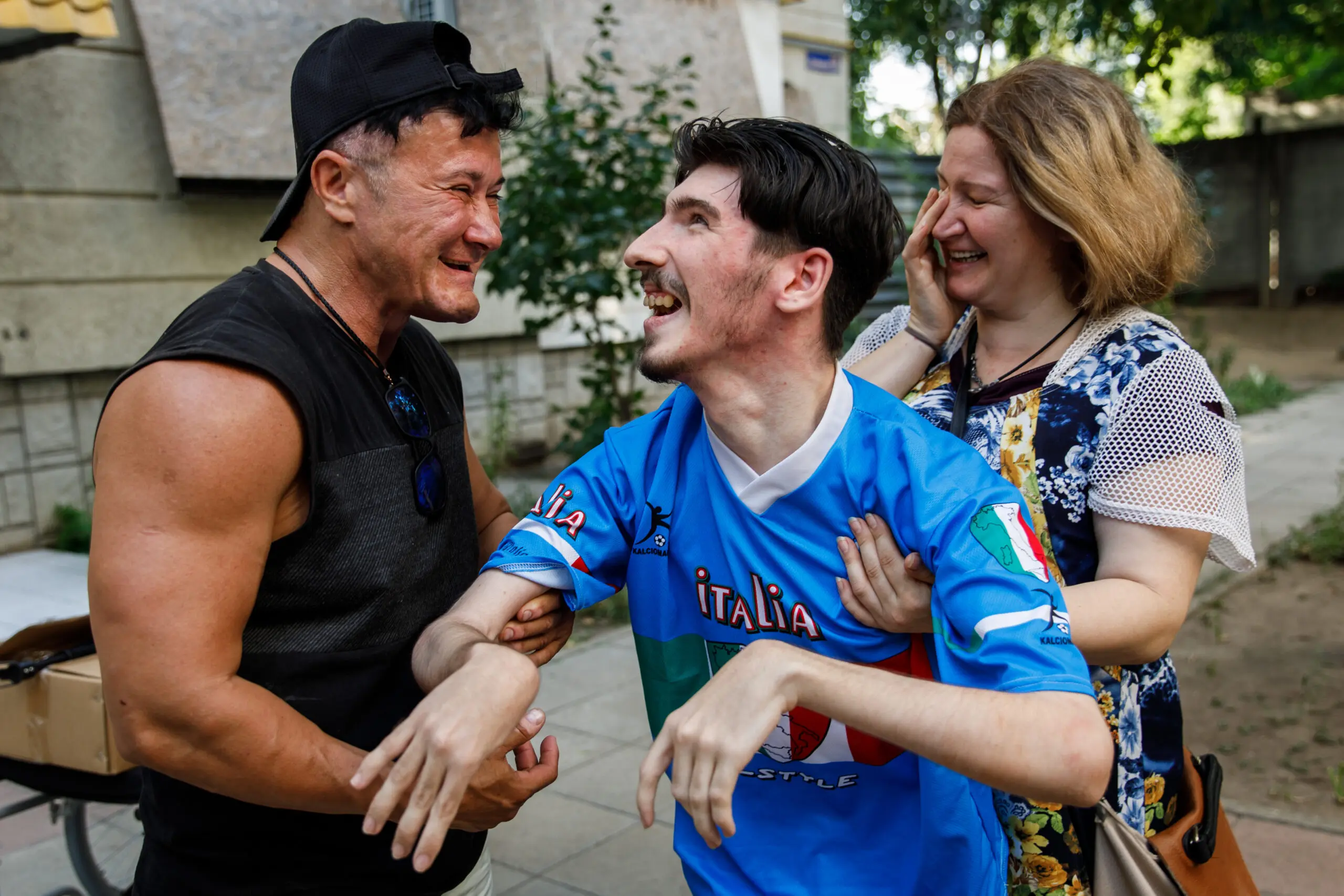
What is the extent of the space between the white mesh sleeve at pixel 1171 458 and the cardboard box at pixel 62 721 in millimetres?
2055

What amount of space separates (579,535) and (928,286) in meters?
0.96

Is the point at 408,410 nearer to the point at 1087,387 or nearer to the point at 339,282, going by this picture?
the point at 339,282

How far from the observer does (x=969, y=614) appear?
4.90 ft

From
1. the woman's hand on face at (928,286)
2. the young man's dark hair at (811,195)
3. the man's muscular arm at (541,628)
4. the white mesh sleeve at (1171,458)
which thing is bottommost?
the man's muscular arm at (541,628)

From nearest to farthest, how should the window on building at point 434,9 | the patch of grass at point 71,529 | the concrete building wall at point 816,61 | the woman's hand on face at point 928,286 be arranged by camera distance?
the woman's hand on face at point 928,286 → the patch of grass at point 71,529 → the window on building at point 434,9 → the concrete building wall at point 816,61

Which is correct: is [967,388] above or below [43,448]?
above

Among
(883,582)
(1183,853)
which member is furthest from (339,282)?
(1183,853)

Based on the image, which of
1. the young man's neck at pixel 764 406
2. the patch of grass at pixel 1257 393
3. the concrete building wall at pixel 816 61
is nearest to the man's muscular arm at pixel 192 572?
the young man's neck at pixel 764 406

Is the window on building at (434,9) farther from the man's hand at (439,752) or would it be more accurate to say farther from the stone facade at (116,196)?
the man's hand at (439,752)

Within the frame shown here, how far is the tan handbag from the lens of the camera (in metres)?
1.88

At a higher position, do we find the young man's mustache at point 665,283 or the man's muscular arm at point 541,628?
the young man's mustache at point 665,283

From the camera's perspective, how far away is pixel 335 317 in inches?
76.3

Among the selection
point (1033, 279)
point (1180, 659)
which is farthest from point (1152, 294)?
point (1180, 659)

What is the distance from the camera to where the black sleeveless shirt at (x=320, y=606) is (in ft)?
5.80
